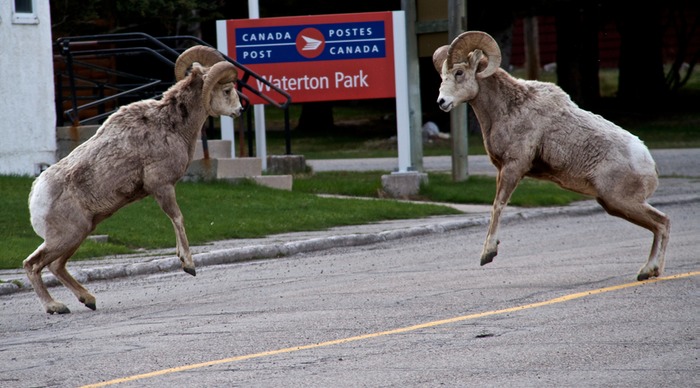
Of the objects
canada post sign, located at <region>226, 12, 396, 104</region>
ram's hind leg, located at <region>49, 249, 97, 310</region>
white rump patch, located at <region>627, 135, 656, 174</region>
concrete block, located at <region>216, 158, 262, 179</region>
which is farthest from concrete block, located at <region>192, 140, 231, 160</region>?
white rump patch, located at <region>627, 135, 656, 174</region>

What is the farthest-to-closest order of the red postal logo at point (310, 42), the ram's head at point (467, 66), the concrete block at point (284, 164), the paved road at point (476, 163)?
the paved road at point (476, 163) → the concrete block at point (284, 164) → the red postal logo at point (310, 42) → the ram's head at point (467, 66)

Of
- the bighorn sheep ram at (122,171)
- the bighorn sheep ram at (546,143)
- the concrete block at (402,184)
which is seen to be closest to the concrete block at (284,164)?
the concrete block at (402,184)

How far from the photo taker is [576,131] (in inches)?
466

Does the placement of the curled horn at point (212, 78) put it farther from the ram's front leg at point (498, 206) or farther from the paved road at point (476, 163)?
the paved road at point (476, 163)

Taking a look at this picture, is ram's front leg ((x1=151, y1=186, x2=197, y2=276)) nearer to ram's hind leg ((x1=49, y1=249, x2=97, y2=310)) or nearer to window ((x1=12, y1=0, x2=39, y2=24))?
ram's hind leg ((x1=49, y1=249, x2=97, y2=310))

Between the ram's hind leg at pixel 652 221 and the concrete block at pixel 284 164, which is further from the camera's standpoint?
the concrete block at pixel 284 164

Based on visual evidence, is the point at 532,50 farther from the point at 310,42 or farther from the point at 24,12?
the point at 24,12

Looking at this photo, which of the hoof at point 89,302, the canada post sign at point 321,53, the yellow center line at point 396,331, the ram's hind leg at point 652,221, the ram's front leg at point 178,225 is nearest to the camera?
the yellow center line at point 396,331

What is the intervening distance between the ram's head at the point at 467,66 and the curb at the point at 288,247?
407cm

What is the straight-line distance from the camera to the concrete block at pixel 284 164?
24641mm

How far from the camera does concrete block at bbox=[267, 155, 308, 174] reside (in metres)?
24.6

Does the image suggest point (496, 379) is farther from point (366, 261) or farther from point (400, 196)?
point (400, 196)

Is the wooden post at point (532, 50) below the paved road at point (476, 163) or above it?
above

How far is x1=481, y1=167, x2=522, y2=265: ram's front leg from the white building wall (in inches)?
443
